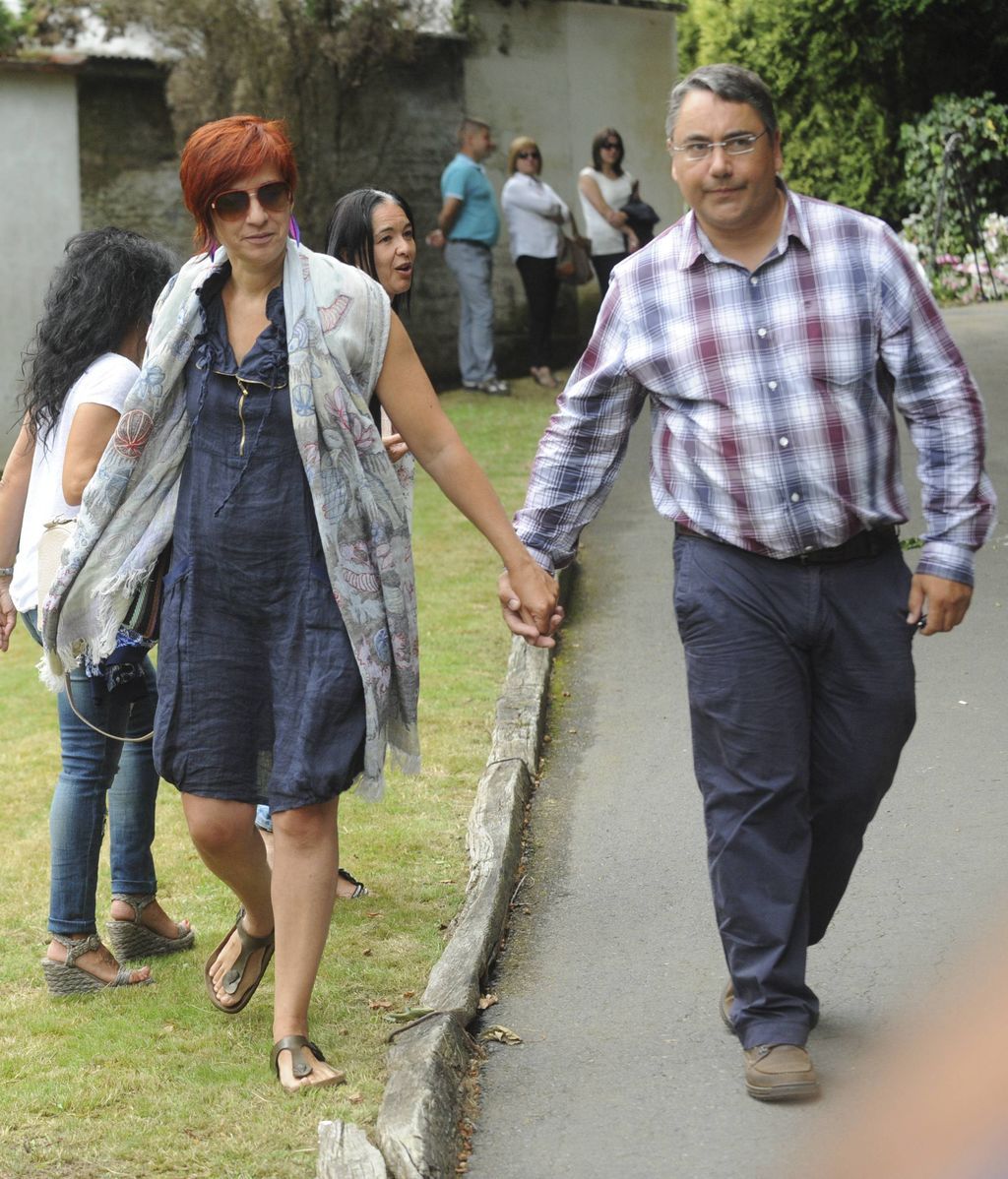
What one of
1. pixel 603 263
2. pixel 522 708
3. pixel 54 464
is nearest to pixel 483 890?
pixel 54 464

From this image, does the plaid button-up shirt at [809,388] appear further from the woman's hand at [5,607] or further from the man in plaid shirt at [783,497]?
the woman's hand at [5,607]

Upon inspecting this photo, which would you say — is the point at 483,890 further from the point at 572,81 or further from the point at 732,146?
the point at 572,81

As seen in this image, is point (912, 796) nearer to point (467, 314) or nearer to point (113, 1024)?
point (113, 1024)

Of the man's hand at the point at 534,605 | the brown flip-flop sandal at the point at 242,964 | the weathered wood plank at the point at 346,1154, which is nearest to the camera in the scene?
the weathered wood plank at the point at 346,1154

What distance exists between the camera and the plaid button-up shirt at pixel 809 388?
3.73 metres

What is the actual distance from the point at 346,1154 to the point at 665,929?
1.68 meters

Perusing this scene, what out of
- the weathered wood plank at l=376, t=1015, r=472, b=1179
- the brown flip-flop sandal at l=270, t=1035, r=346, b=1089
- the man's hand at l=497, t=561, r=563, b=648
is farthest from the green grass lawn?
the man's hand at l=497, t=561, r=563, b=648

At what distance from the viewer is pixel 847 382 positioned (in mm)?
3732

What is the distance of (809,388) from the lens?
12.2 ft

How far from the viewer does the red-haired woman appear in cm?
392

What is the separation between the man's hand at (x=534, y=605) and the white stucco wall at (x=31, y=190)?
11.5 metres

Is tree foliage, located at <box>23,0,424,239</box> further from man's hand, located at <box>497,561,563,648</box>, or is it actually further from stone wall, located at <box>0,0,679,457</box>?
man's hand, located at <box>497,561,563,648</box>

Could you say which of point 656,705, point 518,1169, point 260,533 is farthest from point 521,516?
point 656,705

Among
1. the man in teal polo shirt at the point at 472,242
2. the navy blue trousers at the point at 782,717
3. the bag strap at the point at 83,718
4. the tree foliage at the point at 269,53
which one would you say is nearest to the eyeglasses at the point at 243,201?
the navy blue trousers at the point at 782,717
